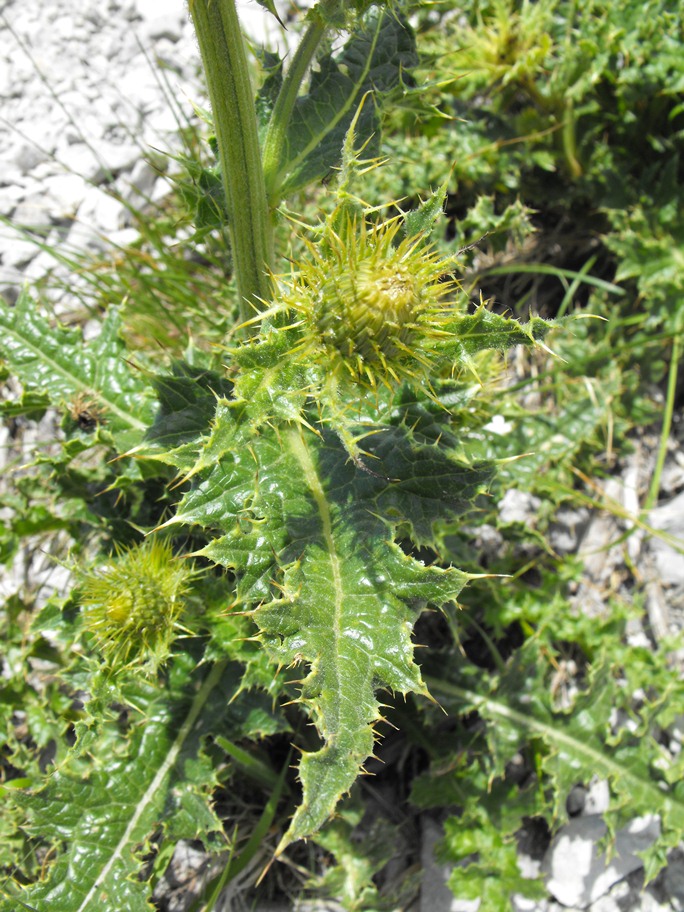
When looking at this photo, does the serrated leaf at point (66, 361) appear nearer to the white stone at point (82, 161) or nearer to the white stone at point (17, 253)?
the white stone at point (17, 253)

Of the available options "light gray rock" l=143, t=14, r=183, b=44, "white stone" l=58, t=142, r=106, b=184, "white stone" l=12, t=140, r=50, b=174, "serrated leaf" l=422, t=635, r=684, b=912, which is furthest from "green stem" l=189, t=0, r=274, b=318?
"light gray rock" l=143, t=14, r=183, b=44

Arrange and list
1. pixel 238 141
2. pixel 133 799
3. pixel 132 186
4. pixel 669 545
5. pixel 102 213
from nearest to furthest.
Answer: pixel 238 141 → pixel 133 799 → pixel 669 545 → pixel 132 186 → pixel 102 213

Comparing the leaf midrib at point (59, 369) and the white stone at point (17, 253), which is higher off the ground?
the white stone at point (17, 253)

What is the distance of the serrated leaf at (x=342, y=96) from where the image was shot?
2.35m

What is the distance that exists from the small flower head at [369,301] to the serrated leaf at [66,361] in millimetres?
1306

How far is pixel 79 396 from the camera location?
3.03 meters

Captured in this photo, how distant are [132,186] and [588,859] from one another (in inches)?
158

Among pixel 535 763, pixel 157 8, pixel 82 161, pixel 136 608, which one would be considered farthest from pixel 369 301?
pixel 157 8

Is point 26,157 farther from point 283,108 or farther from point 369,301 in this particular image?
point 369,301

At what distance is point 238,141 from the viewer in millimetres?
2084

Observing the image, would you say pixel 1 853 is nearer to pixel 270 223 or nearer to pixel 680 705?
pixel 270 223

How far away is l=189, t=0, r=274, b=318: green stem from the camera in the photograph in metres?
1.89

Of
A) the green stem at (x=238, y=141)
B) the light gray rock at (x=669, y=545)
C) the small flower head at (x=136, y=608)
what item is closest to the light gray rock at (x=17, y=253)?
the green stem at (x=238, y=141)

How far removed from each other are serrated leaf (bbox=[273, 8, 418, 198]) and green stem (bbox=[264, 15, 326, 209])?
0.02m
